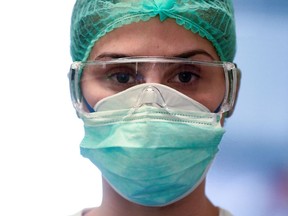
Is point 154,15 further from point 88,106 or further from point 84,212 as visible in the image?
point 84,212

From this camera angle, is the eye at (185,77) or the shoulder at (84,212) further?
the shoulder at (84,212)

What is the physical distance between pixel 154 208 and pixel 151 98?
38 centimetres

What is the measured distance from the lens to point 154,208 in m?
1.38

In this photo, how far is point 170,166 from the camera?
1.22m

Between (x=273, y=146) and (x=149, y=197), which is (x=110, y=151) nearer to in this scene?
(x=149, y=197)

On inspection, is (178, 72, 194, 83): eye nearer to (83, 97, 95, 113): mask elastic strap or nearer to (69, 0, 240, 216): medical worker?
(69, 0, 240, 216): medical worker

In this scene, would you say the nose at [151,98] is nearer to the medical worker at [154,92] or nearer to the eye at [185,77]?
the medical worker at [154,92]

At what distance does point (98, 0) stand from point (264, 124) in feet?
3.71

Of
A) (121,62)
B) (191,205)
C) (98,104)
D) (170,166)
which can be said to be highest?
(121,62)

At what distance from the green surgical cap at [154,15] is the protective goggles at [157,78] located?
0.21 ft

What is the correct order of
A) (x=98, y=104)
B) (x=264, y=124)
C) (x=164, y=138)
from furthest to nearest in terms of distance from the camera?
(x=264, y=124), (x=98, y=104), (x=164, y=138)

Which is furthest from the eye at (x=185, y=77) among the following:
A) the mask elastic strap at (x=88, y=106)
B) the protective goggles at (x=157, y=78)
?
the mask elastic strap at (x=88, y=106)

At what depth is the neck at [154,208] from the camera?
1391 millimetres

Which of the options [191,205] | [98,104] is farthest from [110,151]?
[191,205]
